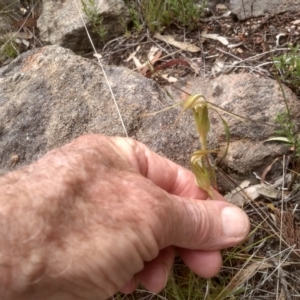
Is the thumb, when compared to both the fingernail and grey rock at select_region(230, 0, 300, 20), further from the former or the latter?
grey rock at select_region(230, 0, 300, 20)

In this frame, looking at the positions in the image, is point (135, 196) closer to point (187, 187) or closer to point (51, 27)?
point (187, 187)

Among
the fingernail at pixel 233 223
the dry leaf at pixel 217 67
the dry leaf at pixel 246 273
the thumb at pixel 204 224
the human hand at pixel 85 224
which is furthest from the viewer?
the dry leaf at pixel 217 67

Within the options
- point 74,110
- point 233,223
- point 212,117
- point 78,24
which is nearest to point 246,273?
point 233,223

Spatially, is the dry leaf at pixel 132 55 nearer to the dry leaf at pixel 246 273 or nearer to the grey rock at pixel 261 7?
the grey rock at pixel 261 7

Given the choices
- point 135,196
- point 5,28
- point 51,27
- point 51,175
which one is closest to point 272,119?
point 135,196

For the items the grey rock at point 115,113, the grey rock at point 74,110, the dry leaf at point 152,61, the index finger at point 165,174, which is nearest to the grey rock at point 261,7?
the dry leaf at point 152,61

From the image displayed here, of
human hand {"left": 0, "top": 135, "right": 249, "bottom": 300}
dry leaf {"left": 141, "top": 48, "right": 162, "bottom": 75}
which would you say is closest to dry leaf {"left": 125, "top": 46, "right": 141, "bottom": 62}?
dry leaf {"left": 141, "top": 48, "right": 162, "bottom": 75}

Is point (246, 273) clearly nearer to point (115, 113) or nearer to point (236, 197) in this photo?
point (236, 197)
